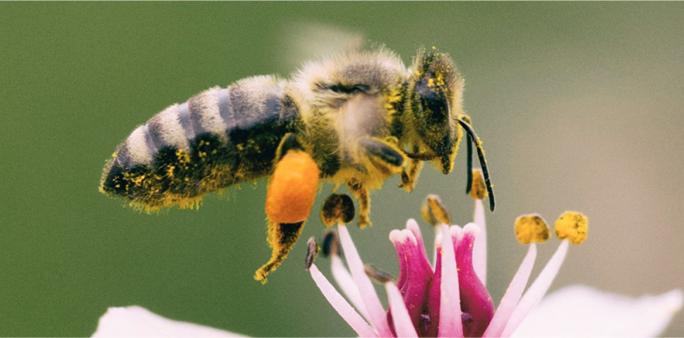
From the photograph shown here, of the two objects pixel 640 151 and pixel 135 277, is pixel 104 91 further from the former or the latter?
pixel 640 151

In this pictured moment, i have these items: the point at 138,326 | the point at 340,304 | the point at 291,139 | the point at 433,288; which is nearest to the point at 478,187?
the point at 433,288

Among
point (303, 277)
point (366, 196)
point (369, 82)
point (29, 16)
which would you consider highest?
point (29, 16)

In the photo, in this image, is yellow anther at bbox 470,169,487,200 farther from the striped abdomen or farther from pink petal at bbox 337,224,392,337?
the striped abdomen

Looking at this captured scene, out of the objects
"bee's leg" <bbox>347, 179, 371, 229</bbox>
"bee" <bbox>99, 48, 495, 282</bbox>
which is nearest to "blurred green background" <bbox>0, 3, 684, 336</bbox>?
"bee's leg" <bbox>347, 179, 371, 229</bbox>

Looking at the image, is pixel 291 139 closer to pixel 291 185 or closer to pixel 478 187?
pixel 291 185

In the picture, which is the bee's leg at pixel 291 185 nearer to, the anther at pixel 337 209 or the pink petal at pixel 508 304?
the anther at pixel 337 209

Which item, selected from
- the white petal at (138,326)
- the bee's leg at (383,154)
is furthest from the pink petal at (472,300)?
the white petal at (138,326)

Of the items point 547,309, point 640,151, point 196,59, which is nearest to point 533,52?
point 640,151
